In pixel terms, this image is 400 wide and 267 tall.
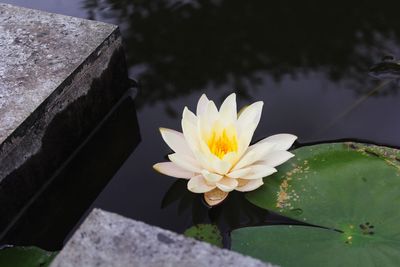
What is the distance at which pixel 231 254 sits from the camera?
85cm

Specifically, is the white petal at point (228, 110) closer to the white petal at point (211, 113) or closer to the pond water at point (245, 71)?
the white petal at point (211, 113)

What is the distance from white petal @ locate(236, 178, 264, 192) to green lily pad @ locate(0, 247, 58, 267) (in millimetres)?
459

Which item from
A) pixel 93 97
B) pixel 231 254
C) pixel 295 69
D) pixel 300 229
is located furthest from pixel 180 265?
pixel 295 69

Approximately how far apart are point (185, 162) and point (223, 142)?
109 mm

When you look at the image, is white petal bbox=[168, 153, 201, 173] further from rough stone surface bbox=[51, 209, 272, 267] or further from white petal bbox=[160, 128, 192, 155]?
rough stone surface bbox=[51, 209, 272, 267]

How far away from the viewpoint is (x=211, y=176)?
1255 mm

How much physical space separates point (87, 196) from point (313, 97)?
758 millimetres

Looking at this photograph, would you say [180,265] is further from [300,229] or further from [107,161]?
[107,161]

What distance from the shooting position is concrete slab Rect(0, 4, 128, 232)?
4.49 feet

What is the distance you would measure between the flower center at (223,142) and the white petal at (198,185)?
0.08 m

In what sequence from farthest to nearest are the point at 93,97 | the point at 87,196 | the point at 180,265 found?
the point at 93,97 < the point at 87,196 < the point at 180,265

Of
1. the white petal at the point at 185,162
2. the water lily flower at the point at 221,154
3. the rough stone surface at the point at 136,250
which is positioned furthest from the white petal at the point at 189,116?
the rough stone surface at the point at 136,250

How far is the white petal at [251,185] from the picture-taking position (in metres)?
1.28

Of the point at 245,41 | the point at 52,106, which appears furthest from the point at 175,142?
the point at 245,41
